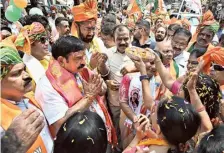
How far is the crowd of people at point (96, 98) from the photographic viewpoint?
4.58 ft

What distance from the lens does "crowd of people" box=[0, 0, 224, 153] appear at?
1.40 m

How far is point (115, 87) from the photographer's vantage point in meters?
3.09

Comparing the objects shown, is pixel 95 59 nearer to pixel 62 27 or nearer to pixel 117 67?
pixel 117 67

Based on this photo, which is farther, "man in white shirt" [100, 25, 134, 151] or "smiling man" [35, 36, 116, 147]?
"man in white shirt" [100, 25, 134, 151]

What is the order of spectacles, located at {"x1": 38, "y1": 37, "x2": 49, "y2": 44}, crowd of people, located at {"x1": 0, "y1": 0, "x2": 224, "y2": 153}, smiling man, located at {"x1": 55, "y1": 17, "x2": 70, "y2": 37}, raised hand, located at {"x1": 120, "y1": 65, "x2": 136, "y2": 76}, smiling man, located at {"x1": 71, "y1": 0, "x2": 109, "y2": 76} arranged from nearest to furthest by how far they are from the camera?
crowd of people, located at {"x1": 0, "y1": 0, "x2": 224, "y2": 153} < raised hand, located at {"x1": 120, "y1": 65, "x2": 136, "y2": 76} < spectacles, located at {"x1": 38, "y1": 37, "x2": 49, "y2": 44} < smiling man, located at {"x1": 71, "y1": 0, "x2": 109, "y2": 76} < smiling man, located at {"x1": 55, "y1": 17, "x2": 70, "y2": 37}

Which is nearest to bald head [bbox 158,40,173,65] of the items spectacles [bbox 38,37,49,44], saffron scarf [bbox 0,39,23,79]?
spectacles [bbox 38,37,49,44]

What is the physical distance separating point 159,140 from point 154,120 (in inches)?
7.0

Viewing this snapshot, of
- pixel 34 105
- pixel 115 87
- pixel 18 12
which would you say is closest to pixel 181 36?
pixel 115 87

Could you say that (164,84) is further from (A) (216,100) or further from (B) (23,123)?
(B) (23,123)

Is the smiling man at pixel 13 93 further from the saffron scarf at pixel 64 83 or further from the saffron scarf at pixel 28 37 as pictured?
the saffron scarf at pixel 28 37

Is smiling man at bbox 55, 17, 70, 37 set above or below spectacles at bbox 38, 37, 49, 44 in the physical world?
below

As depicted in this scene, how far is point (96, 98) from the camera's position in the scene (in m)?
2.37

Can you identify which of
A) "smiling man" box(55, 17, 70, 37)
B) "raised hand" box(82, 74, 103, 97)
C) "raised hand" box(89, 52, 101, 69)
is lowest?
"smiling man" box(55, 17, 70, 37)

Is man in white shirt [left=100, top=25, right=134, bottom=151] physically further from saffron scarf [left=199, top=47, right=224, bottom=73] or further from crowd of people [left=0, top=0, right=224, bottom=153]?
saffron scarf [left=199, top=47, right=224, bottom=73]
